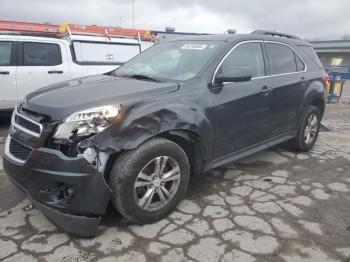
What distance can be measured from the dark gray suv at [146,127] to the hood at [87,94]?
0.03ft

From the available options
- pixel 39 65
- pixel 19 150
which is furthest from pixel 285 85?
pixel 39 65

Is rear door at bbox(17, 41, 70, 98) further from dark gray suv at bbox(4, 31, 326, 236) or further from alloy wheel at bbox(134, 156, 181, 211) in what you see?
alloy wheel at bbox(134, 156, 181, 211)

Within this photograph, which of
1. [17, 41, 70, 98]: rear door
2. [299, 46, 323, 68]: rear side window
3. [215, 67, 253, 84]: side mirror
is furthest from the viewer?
[17, 41, 70, 98]: rear door

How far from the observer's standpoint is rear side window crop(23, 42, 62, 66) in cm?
755

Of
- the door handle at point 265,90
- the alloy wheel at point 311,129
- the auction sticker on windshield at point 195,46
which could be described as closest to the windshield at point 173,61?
the auction sticker on windshield at point 195,46

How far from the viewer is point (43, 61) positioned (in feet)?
25.6

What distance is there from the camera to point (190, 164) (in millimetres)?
3867

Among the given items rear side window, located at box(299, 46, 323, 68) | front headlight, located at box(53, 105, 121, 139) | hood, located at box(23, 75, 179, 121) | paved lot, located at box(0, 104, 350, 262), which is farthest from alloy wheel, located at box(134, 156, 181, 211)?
rear side window, located at box(299, 46, 323, 68)

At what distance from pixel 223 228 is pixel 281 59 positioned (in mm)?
2708

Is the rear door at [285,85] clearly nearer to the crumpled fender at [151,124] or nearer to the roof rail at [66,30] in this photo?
the crumpled fender at [151,124]

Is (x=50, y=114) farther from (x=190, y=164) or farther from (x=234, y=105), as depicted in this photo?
(x=234, y=105)

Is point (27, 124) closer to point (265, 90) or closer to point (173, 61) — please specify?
point (173, 61)

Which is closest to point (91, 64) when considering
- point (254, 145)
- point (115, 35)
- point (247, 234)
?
point (115, 35)

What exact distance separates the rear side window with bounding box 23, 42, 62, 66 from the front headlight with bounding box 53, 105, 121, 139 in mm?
5165
